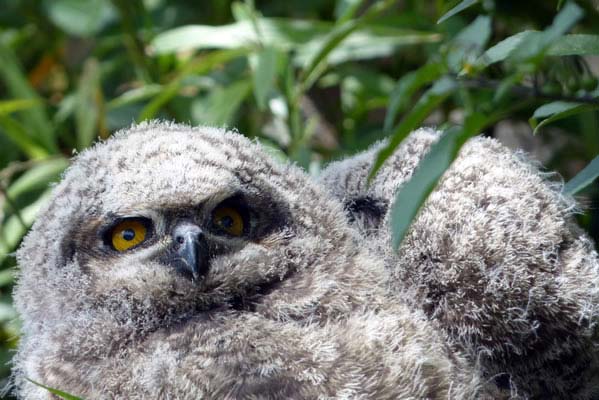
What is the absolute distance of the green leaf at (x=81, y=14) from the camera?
12.5 ft

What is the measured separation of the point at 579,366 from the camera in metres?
1.85

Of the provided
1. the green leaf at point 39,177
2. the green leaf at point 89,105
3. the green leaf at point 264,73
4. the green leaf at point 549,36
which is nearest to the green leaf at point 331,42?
the green leaf at point 264,73

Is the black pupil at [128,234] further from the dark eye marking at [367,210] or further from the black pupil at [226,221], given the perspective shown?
the dark eye marking at [367,210]

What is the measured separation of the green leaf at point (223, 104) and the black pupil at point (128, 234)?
4.07ft

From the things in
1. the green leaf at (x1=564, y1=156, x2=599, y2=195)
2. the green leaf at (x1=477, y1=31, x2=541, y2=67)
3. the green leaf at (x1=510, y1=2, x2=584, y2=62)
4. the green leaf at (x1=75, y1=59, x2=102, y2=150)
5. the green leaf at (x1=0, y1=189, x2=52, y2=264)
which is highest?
the green leaf at (x1=75, y1=59, x2=102, y2=150)

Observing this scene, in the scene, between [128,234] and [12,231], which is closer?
[128,234]

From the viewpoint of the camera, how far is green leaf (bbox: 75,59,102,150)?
3281 millimetres

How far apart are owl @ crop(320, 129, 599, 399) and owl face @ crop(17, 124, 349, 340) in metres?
0.23

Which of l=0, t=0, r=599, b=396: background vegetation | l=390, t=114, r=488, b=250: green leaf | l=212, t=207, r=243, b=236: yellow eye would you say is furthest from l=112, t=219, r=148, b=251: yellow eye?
l=390, t=114, r=488, b=250: green leaf

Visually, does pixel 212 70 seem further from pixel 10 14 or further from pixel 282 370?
pixel 282 370

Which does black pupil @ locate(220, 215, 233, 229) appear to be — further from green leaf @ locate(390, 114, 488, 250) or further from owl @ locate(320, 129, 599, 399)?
green leaf @ locate(390, 114, 488, 250)

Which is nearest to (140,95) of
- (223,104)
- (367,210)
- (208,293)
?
(223,104)

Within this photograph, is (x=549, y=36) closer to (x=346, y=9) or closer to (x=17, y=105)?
(x=346, y=9)

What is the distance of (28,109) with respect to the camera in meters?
3.67
